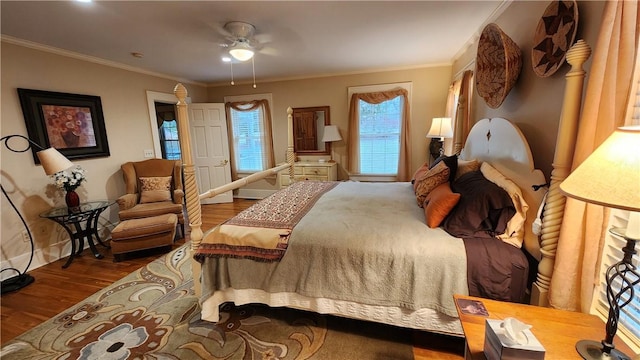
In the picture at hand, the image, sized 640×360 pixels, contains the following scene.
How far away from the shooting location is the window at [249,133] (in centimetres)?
507

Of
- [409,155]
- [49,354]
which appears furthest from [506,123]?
[49,354]

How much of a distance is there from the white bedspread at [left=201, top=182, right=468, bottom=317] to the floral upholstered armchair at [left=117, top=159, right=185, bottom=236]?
2019 mm

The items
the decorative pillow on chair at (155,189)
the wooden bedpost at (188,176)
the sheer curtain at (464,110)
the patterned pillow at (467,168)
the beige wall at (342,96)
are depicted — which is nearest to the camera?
the wooden bedpost at (188,176)

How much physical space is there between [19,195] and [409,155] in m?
5.07

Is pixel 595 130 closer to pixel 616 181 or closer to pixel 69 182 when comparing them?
pixel 616 181

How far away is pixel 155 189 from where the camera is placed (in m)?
3.58

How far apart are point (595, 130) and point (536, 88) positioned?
89 cm

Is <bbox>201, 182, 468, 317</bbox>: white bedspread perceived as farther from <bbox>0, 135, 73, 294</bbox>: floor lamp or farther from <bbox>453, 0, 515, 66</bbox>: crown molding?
<bbox>0, 135, 73, 294</bbox>: floor lamp

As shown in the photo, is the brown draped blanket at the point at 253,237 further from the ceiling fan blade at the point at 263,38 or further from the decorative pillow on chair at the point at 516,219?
the ceiling fan blade at the point at 263,38

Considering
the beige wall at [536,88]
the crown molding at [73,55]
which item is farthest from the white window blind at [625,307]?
the crown molding at [73,55]

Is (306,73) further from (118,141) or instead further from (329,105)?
(118,141)

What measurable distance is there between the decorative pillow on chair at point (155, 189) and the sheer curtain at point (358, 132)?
2.99 m

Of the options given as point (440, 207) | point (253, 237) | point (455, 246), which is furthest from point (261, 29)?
point (455, 246)

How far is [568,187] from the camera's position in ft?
2.56
